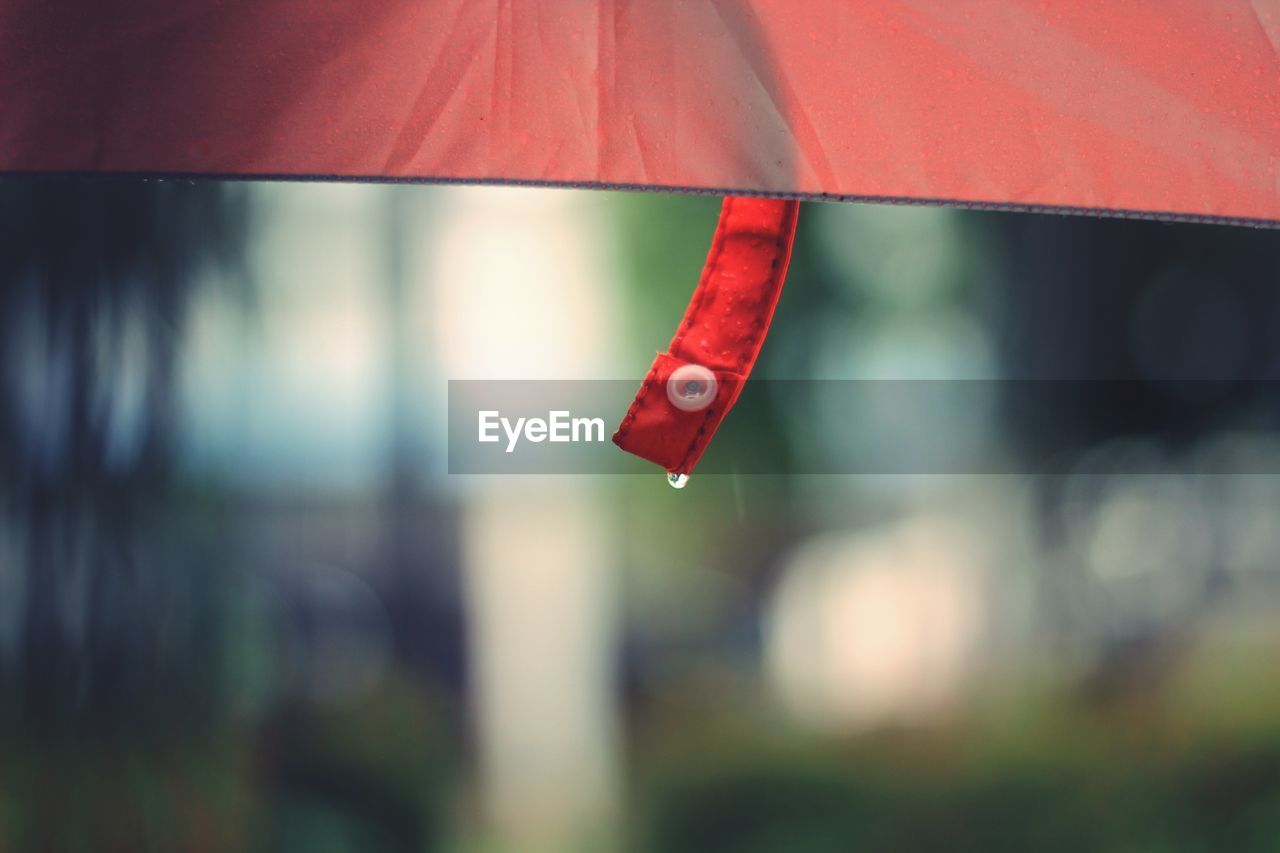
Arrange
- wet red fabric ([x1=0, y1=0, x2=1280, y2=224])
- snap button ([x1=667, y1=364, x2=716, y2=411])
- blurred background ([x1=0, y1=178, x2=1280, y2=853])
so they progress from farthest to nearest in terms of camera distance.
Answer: blurred background ([x1=0, y1=178, x2=1280, y2=853]), snap button ([x1=667, y1=364, x2=716, y2=411]), wet red fabric ([x1=0, y1=0, x2=1280, y2=224])

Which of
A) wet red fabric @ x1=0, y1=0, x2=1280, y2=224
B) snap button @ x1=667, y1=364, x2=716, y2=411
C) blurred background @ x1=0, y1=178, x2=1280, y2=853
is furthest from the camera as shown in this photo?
blurred background @ x1=0, y1=178, x2=1280, y2=853

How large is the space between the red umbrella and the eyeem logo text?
2.95 ft

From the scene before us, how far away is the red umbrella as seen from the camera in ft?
1.85

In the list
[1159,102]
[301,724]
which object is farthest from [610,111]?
[301,724]

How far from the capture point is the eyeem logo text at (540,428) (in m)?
1.49

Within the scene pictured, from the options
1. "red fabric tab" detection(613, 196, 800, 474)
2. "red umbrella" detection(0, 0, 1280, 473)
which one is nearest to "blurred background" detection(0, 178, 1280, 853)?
"red fabric tab" detection(613, 196, 800, 474)

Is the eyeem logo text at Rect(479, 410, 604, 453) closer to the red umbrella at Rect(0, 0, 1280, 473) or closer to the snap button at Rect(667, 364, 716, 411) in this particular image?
the snap button at Rect(667, 364, 716, 411)

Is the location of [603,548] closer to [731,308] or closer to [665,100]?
[731,308]

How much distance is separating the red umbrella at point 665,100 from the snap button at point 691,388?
22 centimetres

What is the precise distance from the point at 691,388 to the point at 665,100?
247mm

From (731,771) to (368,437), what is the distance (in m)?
0.76

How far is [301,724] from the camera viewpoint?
1.57 metres

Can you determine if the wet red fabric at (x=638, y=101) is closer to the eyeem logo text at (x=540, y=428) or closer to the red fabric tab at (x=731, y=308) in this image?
the red fabric tab at (x=731, y=308)

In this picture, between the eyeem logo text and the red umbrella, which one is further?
the eyeem logo text
